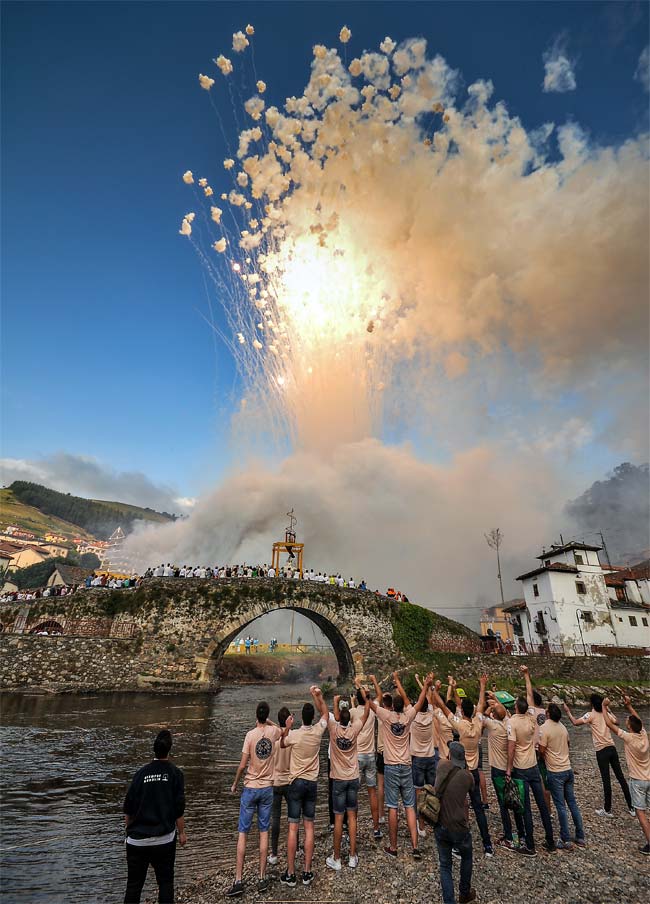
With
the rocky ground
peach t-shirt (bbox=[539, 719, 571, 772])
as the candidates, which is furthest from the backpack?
peach t-shirt (bbox=[539, 719, 571, 772])

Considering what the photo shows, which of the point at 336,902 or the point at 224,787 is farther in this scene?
the point at 224,787

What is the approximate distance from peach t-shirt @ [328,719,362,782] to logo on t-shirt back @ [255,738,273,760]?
993 millimetres

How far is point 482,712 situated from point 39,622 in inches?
1375

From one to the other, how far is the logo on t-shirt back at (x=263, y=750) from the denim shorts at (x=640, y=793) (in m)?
6.33

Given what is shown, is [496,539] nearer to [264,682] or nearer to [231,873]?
[264,682]

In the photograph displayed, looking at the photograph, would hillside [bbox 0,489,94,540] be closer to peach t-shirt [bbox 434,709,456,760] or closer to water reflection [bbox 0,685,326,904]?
water reflection [bbox 0,685,326,904]

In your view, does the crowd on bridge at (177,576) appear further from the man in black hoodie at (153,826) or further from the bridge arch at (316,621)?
the man in black hoodie at (153,826)

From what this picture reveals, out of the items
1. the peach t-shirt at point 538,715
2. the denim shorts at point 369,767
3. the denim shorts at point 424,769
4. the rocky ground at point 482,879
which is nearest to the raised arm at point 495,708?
the peach t-shirt at point 538,715

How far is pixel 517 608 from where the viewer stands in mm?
52625

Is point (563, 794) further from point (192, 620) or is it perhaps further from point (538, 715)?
point (192, 620)

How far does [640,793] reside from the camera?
24.0ft

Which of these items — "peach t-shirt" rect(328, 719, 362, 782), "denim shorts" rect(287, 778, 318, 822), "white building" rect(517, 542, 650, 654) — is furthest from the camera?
"white building" rect(517, 542, 650, 654)

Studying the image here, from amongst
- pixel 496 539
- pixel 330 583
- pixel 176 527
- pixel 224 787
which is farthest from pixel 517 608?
pixel 176 527

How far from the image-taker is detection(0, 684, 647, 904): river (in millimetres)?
6887
